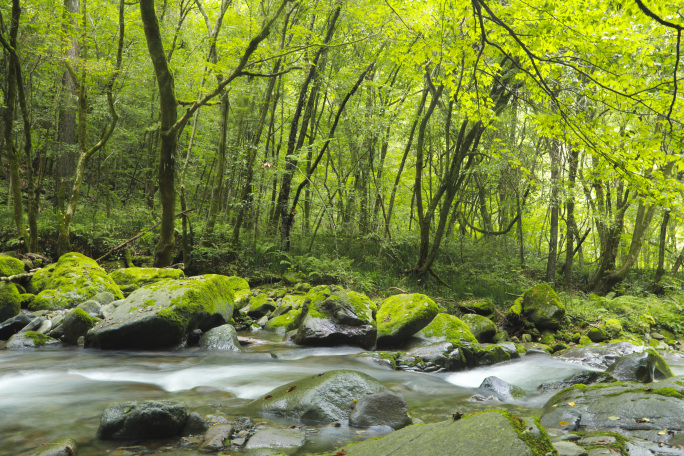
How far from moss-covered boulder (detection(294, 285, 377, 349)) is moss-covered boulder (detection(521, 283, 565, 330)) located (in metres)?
3.87

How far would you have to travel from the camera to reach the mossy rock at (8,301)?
22.1 ft

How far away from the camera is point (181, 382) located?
4977mm

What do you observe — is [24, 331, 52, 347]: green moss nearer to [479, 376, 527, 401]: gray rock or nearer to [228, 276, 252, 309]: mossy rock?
[228, 276, 252, 309]: mossy rock

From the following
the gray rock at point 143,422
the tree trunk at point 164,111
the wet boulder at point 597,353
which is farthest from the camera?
the tree trunk at point 164,111

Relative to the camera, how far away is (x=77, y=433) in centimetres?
347

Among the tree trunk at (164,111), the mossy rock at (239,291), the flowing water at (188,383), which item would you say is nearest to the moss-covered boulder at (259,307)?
the mossy rock at (239,291)

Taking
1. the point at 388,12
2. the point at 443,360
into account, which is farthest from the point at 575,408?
the point at 388,12

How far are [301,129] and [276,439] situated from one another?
444 inches

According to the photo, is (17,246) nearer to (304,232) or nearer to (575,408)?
(304,232)

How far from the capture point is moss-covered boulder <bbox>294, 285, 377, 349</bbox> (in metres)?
7.24

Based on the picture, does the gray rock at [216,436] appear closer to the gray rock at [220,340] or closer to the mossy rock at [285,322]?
the gray rock at [220,340]

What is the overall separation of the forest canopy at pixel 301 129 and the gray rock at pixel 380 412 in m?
3.83

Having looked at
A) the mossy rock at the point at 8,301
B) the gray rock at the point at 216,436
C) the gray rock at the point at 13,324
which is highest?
the mossy rock at the point at 8,301

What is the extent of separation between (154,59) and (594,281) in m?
14.4
